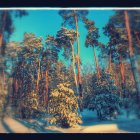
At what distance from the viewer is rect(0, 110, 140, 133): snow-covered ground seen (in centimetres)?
722

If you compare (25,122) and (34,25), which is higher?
(34,25)

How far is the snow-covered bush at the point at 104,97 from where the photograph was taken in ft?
23.9

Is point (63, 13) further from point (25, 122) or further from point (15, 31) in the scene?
point (25, 122)

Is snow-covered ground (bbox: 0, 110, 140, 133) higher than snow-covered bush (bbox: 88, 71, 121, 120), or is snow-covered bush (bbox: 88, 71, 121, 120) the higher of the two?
snow-covered bush (bbox: 88, 71, 121, 120)

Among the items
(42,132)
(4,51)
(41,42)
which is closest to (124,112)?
(42,132)

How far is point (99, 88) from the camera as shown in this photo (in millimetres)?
→ 7426

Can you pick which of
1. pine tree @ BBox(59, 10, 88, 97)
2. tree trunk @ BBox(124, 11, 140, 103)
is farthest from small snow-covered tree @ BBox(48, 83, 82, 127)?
tree trunk @ BBox(124, 11, 140, 103)

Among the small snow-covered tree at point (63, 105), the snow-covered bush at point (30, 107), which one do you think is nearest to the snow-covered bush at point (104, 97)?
→ the small snow-covered tree at point (63, 105)

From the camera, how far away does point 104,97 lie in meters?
7.36

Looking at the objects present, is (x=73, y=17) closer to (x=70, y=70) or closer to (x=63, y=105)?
(x=70, y=70)

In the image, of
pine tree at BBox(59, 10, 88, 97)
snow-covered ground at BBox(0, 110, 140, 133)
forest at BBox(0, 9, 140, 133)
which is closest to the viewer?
snow-covered ground at BBox(0, 110, 140, 133)

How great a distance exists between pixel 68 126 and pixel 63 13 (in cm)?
220

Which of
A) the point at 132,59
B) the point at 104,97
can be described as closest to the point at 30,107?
the point at 104,97

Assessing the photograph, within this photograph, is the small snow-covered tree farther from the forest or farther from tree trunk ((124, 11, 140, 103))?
tree trunk ((124, 11, 140, 103))
